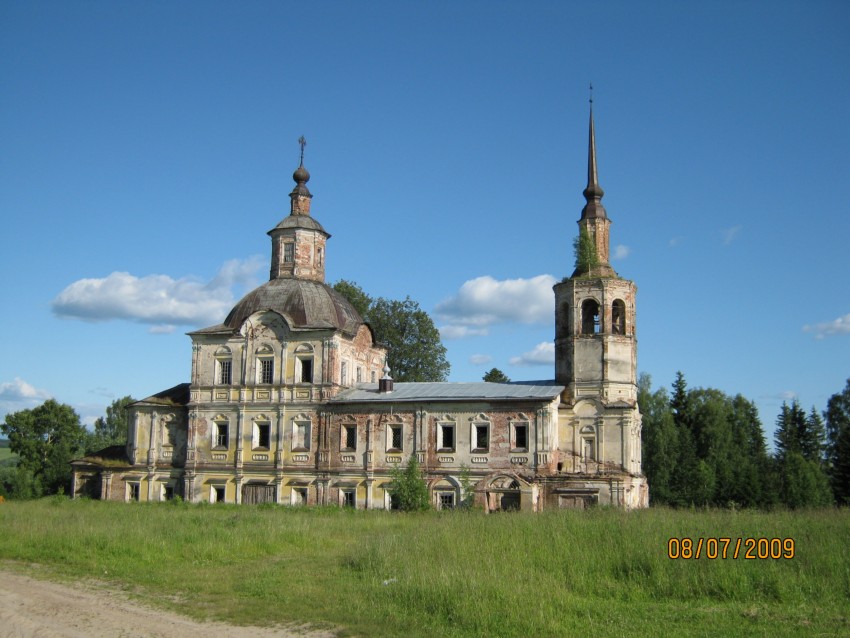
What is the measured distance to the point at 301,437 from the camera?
32094mm

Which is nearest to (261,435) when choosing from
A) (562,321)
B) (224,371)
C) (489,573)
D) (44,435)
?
(224,371)

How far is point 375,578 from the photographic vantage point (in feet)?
43.7

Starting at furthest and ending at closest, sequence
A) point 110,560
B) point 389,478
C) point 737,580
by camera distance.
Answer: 1. point 389,478
2. point 110,560
3. point 737,580

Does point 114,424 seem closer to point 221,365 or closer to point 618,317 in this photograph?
point 221,365

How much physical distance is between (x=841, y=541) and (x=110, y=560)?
1319 centimetres

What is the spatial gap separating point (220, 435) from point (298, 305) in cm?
633

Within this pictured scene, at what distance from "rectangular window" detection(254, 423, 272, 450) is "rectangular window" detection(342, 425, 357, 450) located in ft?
10.9

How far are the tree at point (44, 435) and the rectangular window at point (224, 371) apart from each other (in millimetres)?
13397

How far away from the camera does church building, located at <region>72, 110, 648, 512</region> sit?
28.8 m

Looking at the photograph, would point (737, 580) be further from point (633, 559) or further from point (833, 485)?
point (833, 485)

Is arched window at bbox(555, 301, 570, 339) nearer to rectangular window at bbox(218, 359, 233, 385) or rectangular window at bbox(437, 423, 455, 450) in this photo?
rectangular window at bbox(437, 423, 455, 450)

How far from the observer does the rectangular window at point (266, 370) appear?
32906mm

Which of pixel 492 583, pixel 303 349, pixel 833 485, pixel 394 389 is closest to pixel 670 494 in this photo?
pixel 833 485
